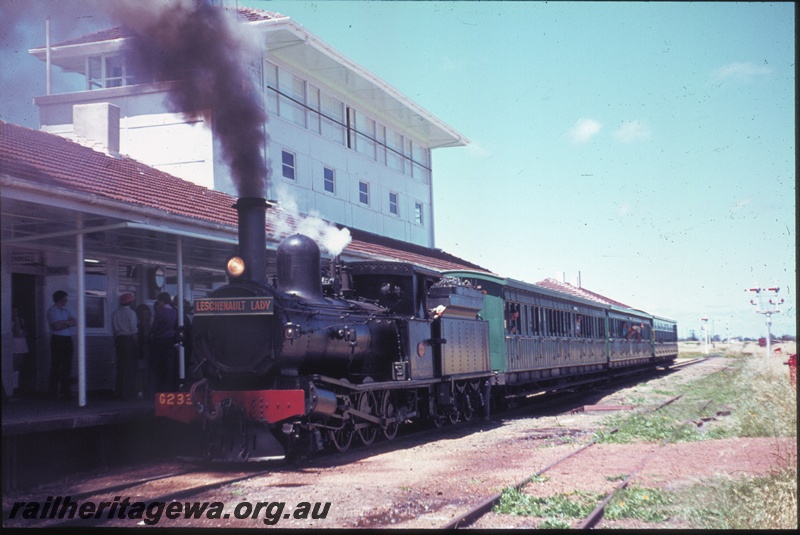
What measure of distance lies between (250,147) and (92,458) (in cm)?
447

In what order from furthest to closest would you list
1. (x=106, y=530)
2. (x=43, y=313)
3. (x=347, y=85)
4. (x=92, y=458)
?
(x=347, y=85) < (x=43, y=313) < (x=92, y=458) < (x=106, y=530)

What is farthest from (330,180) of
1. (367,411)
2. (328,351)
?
(328,351)

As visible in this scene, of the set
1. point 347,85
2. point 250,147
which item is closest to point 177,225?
point 250,147

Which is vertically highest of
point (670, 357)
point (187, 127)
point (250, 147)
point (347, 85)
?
point (347, 85)

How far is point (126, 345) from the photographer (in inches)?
464

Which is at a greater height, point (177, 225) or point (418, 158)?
point (418, 158)

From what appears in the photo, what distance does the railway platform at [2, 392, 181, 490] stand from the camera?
8500 mm

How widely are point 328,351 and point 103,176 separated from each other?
5382mm

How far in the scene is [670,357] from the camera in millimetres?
43125

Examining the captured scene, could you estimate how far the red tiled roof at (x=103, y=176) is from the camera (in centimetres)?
977

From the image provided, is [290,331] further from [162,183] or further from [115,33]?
[115,33]

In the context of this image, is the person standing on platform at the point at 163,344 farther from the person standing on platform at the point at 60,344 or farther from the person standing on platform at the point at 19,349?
the person standing on platform at the point at 19,349

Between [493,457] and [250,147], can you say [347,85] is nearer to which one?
[250,147]

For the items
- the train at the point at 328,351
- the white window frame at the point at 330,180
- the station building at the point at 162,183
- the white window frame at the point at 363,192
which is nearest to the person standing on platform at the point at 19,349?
the station building at the point at 162,183
